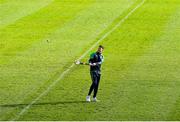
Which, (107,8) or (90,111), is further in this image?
(107,8)

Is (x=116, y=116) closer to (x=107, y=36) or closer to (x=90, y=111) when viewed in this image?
(x=90, y=111)

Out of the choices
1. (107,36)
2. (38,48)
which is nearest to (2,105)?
(38,48)

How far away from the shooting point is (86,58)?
24.1 m

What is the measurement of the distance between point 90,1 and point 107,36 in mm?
10182

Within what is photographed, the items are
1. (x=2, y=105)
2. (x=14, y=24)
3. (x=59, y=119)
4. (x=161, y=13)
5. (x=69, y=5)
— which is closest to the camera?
(x=59, y=119)

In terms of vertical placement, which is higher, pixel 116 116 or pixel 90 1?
pixel 90 1

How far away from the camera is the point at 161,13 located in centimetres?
3403

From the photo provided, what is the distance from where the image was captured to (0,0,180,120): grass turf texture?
17594 mm

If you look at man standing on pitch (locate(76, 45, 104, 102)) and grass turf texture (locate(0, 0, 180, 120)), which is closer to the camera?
grass turf texture (locate(0, 0, 180, 120))

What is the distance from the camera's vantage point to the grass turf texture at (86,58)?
57.7 ft

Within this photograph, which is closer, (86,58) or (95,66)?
(95,66)

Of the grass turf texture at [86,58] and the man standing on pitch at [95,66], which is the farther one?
the man standing on pitch at [95,66]

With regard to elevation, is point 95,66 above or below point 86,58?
above

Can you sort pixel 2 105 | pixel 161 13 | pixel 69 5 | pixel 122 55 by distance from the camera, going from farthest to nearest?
pixel 69 5, pixel 161 13, pixel 122 55, pixel 2 105
